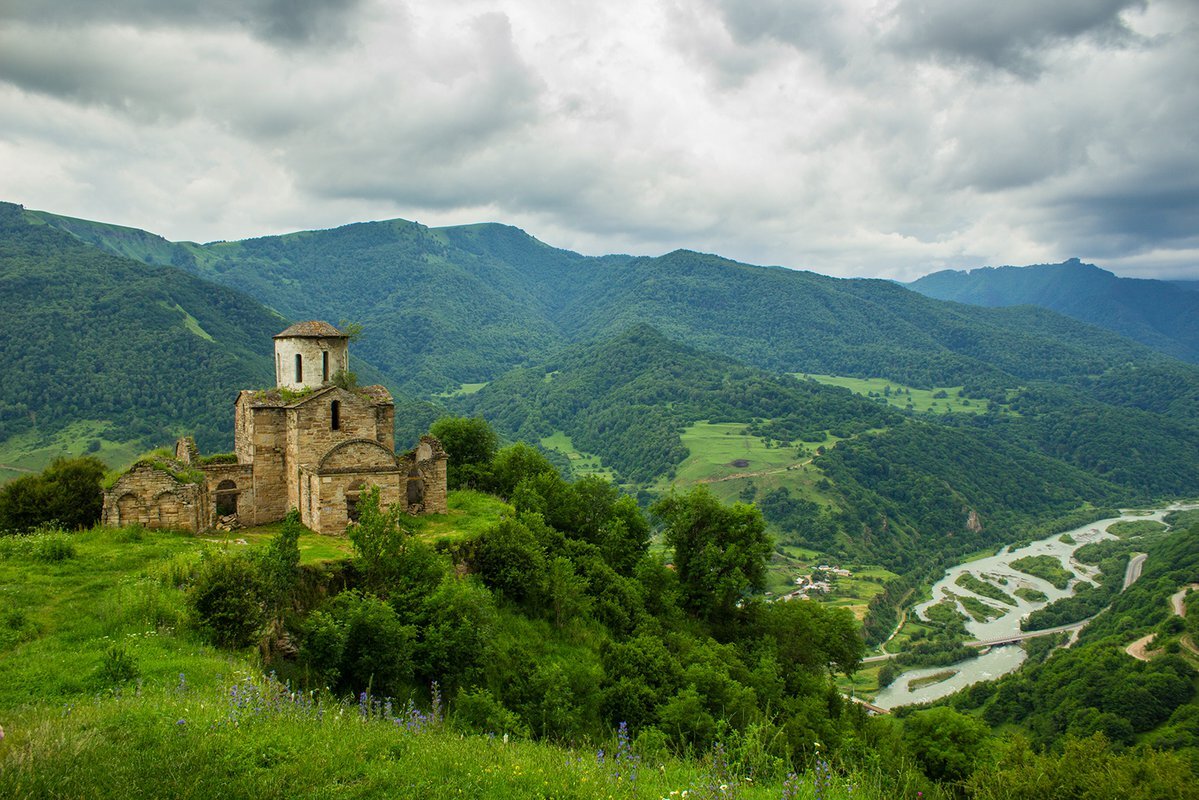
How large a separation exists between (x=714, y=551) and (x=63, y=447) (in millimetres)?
132498

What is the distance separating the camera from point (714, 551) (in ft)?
109

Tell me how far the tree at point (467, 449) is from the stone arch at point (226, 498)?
1212cm

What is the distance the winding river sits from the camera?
3167 inches

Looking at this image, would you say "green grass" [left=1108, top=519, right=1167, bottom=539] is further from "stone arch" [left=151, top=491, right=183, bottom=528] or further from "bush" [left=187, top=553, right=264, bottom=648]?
"bush" [left=187, top=553, right=264, bottom=648]

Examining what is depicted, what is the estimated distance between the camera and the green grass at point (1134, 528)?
14262 cm

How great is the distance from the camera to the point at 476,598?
1991 centimetres

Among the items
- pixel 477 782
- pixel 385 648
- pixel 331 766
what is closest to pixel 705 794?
pixel 477 782

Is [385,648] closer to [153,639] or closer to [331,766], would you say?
[153,639]

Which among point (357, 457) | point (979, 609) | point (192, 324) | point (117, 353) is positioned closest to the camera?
point (357, 457)

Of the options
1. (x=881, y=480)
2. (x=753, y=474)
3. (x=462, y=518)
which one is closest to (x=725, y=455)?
(x=753, y=474)

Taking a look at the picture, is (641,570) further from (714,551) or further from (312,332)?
(312,332)

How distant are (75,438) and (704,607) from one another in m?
135

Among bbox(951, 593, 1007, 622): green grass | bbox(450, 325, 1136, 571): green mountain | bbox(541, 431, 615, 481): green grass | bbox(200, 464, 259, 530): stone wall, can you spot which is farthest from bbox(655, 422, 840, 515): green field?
bbox(200, 464, 259, 530): stone wall

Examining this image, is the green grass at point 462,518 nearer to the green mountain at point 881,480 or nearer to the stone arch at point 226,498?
the stone arch at point 226,498
